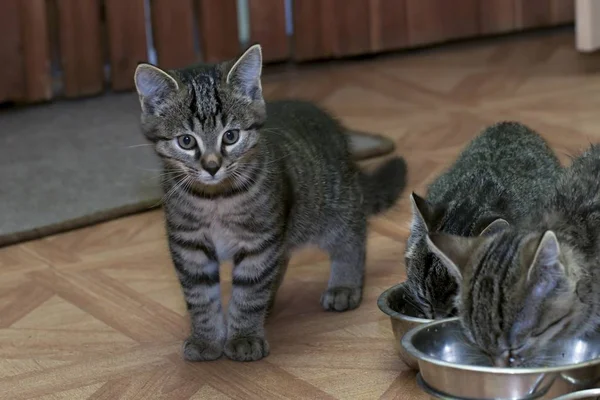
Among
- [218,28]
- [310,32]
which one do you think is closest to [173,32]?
[218,28]

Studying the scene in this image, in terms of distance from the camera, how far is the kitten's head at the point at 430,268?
232 cm

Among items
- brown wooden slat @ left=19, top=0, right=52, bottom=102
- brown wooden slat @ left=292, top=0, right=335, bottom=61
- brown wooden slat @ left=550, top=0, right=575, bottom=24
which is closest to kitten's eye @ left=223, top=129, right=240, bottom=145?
brown wooden slat @ left=19, top=0, right=52, bottom=102

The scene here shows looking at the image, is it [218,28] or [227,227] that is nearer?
[227,227]

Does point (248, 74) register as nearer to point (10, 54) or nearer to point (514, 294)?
point (514, 294)

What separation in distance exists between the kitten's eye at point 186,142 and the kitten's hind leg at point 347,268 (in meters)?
0.60

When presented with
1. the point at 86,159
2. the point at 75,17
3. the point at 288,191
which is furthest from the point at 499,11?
the point at 288,191

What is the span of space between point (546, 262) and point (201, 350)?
0.98 m

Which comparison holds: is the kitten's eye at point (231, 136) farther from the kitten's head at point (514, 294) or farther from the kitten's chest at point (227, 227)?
the kitten's head at point (514, 294)

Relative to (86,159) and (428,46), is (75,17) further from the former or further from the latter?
(428,46)

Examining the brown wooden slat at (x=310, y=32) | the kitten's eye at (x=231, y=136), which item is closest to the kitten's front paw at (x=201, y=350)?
the kitten's eye at (x=231, y=136)

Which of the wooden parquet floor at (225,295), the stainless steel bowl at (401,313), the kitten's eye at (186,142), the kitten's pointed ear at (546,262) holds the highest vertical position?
the kitten's eye at (186,142)

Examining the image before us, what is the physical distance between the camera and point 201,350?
8.61 feet

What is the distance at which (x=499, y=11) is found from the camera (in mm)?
5844

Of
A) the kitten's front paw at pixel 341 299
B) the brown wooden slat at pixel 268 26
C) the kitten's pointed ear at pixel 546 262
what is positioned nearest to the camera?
the kitten's pointed ear at pixel 546 262
